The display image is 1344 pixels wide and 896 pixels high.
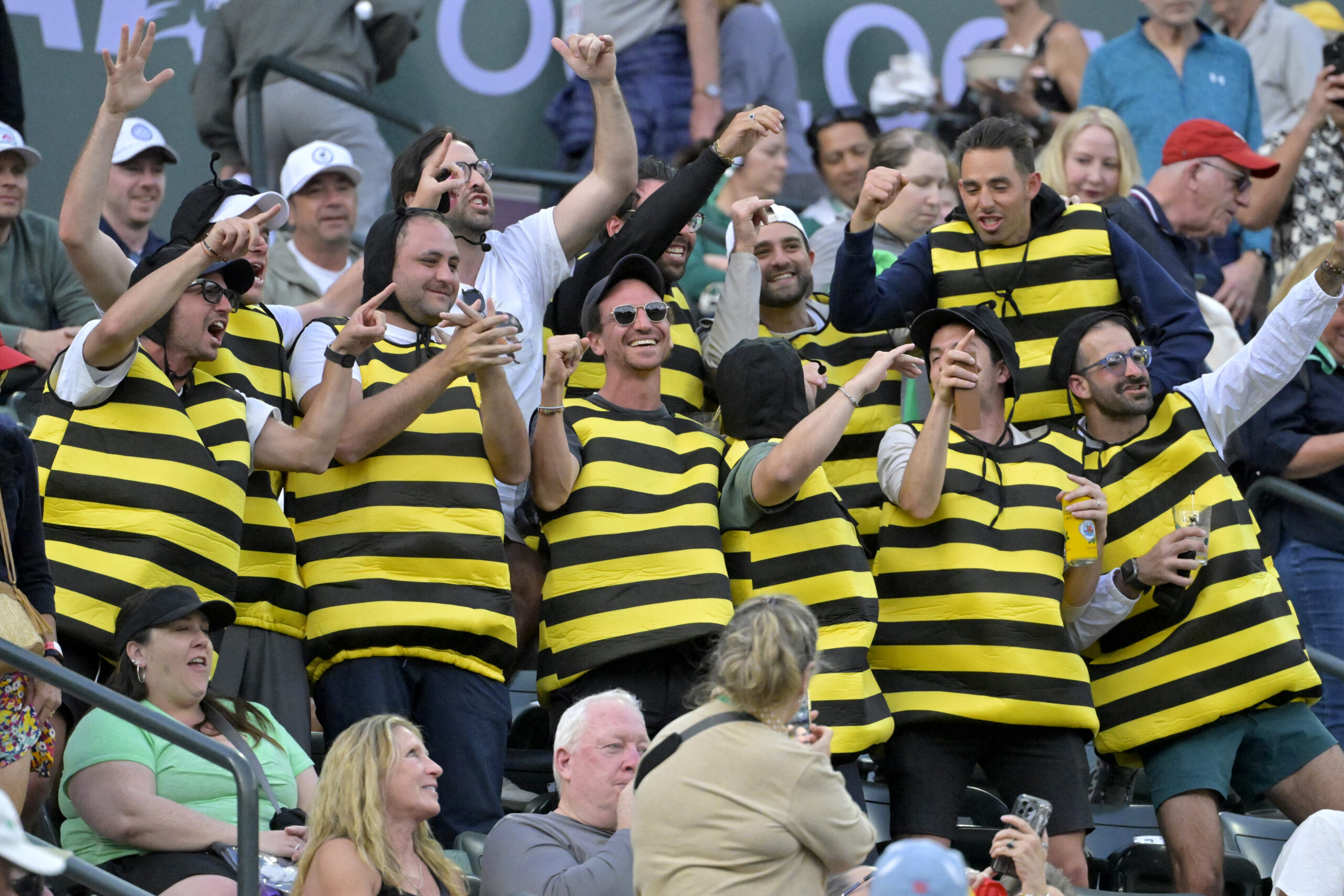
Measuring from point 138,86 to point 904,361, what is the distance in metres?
2.22

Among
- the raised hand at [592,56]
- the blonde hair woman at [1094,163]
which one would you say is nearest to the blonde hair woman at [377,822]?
the raised hand at [592,56]

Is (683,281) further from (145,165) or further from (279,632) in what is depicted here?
(279,632)

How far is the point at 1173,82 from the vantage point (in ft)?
27.5

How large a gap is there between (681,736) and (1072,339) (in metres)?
2.47

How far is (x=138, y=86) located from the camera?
486cm

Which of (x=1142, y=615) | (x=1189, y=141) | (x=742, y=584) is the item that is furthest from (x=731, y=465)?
(x=1189, y=141)

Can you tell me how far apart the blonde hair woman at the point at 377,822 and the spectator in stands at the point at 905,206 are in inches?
117

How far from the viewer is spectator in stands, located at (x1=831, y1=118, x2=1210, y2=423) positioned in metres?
5.75

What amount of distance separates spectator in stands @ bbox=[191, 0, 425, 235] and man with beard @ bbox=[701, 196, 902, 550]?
254 centimetres

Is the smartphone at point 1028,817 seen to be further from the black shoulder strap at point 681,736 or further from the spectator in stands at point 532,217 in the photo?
the spectator in stands at point 532,217

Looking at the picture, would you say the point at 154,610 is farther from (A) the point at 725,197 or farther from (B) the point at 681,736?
(A) the point at 725,197

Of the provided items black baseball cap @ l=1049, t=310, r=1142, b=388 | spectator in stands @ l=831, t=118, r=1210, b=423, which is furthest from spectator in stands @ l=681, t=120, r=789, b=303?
black baseball cap @ l=1049, t=310, r=1142, b=388

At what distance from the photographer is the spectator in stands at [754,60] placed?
28.6 feet

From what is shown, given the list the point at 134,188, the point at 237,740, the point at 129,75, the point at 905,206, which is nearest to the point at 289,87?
the point at 134,188
